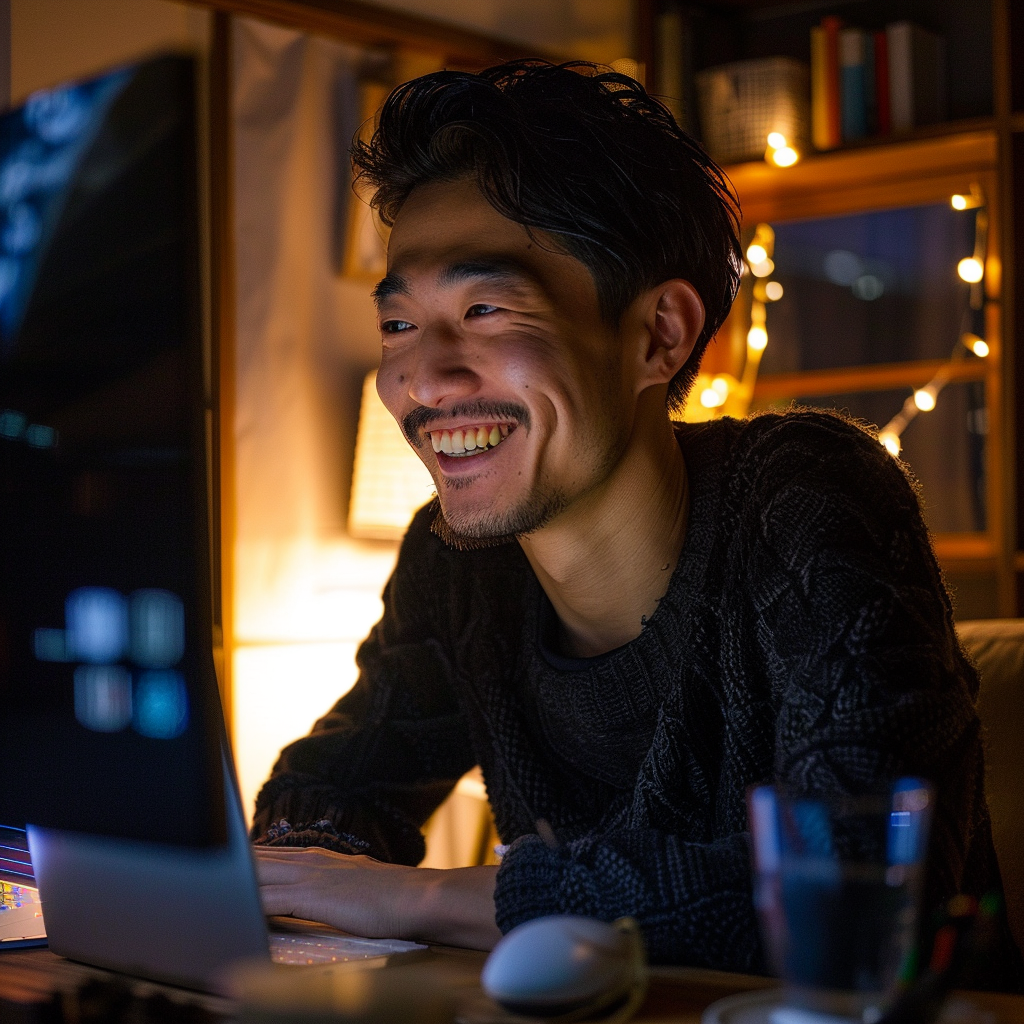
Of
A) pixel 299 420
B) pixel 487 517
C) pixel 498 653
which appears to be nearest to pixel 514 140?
pixel 487 517

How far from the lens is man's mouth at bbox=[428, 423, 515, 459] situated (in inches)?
57.5

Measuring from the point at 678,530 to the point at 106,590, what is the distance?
872 millimetres

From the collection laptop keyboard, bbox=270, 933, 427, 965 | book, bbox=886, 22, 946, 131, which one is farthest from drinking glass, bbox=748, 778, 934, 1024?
book, bbox=886, 22, 946, 131

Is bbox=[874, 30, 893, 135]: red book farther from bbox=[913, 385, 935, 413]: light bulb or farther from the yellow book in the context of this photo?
bbox=[913, 385, 935, 413]: light bulb

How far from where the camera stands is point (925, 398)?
346cm

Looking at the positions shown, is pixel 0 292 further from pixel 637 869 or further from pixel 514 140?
pixel 514 140

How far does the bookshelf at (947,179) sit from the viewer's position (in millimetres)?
3219

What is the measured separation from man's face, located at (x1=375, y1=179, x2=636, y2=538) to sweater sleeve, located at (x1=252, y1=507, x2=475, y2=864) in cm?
22

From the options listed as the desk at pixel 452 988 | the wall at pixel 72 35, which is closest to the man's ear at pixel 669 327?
the desk at pixel 452 988

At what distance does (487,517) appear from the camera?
4.74ft

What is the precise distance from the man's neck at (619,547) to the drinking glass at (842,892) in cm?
76

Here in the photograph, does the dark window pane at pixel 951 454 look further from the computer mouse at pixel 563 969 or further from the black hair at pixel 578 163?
the computer mouse at pixel 563 969

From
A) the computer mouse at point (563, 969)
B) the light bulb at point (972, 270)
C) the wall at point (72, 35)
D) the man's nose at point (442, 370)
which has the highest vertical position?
the wall at point (72, 35)

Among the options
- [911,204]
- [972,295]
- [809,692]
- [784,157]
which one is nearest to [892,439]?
[972,295]
